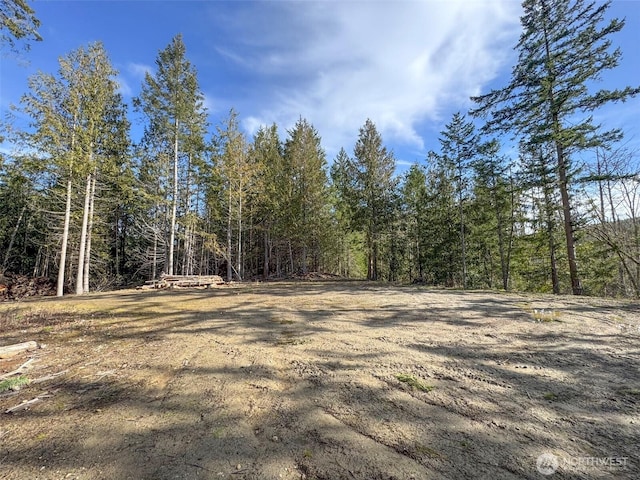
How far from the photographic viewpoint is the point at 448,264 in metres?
19.7

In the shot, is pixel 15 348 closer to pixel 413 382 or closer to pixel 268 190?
pixel 413 382

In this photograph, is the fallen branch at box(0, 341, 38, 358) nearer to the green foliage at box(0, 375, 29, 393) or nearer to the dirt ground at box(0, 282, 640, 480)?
the dirt ground at box(0, 282, 640, 480)

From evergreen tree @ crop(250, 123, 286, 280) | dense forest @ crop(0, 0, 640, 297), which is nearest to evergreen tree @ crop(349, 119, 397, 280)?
dense forest @ crop(0, 0, 640, 297)

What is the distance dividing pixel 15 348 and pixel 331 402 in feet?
16.8

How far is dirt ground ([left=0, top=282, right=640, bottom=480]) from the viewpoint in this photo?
2.11 meters

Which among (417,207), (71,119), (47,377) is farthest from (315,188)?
(47,377)

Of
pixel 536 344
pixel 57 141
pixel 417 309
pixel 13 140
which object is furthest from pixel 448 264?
pixel 13 140

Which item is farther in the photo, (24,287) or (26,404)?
(24,287)

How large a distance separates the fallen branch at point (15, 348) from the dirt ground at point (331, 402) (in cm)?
21

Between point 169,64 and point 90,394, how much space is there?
1796 centimetres

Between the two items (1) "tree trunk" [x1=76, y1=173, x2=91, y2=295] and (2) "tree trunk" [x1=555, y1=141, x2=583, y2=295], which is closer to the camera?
(2) "tree trunk" [x1=555, y1=141, x2=583, y2=295]

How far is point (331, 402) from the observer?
292cm

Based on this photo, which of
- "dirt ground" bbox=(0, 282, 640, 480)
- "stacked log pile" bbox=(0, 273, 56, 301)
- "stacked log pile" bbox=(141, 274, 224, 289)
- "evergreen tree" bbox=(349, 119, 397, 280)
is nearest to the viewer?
"dirt ground" bbox=(0, 282, 640, 480)

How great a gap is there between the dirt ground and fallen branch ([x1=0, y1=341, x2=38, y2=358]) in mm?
210
